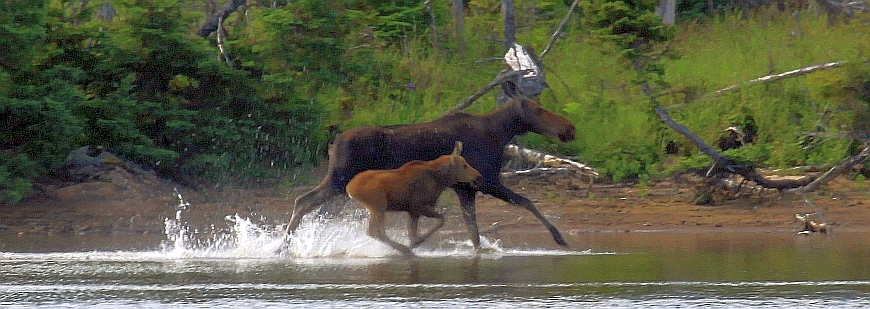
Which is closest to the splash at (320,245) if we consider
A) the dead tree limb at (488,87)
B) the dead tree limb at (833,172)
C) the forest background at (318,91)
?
the forest background at (318,91)

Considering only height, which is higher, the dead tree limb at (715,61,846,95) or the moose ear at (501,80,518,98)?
the dead tree limb at (715,61,846,95)

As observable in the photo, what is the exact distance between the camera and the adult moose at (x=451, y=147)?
13.7 meters

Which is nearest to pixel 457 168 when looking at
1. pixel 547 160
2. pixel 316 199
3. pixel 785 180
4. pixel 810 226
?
pixel 316 199

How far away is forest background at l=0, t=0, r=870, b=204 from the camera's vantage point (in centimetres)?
1631

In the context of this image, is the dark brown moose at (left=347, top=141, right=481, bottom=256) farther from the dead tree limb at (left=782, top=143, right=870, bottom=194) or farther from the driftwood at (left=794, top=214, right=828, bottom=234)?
the dead tree limb at (left=782, top=143, right=870, bottom=194)

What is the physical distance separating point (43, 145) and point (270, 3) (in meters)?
5.44

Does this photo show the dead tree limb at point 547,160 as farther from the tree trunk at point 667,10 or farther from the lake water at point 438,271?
the tree trunk at point 667,10

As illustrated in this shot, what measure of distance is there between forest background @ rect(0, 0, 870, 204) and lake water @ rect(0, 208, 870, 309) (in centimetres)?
178

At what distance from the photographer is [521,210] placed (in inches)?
661

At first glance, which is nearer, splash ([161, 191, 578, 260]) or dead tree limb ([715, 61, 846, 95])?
splash ([161, 191, 578, 260])

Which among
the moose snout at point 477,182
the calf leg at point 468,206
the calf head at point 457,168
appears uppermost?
the calf head at point 457,168

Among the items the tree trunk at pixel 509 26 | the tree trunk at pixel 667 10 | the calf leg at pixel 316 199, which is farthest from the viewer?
the tree trunk at pixel 667 10

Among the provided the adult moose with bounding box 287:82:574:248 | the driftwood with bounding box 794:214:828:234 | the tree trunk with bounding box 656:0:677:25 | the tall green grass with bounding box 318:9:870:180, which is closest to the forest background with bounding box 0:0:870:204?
the tall green grass with bounding box 318:9:870:180

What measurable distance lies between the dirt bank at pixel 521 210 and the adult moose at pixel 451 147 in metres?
2.15
